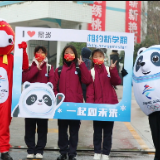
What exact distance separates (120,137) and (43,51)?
8.88ft

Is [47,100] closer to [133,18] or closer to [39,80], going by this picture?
[39,80]

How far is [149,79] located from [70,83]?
118 cm

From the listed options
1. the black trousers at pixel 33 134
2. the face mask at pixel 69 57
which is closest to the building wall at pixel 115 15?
the face mask at pixel 69 57

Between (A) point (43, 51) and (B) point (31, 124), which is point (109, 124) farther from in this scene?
(A) point (43, 51)

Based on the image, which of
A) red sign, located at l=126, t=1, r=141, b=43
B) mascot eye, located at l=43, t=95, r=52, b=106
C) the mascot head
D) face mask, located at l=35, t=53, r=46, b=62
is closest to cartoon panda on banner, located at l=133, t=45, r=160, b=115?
mascot eye, located at l=43, t=95, r=52, b=106

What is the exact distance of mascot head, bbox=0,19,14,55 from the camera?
14.8ft

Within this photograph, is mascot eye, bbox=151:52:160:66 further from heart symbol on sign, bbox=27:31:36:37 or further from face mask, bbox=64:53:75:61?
heart symbol on sign, bbox=27:31:36:37

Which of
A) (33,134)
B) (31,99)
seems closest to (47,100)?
(31,99)

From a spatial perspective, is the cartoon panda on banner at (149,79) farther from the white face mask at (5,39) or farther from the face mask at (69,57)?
the white face mask at (5,39)

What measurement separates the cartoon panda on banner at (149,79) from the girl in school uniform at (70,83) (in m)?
0.78

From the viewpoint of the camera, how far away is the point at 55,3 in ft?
46.6

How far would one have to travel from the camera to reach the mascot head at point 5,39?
14.8 ft

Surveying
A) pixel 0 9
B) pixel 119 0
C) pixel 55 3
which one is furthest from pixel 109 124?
pixel 119 0

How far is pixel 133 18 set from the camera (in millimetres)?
20625
